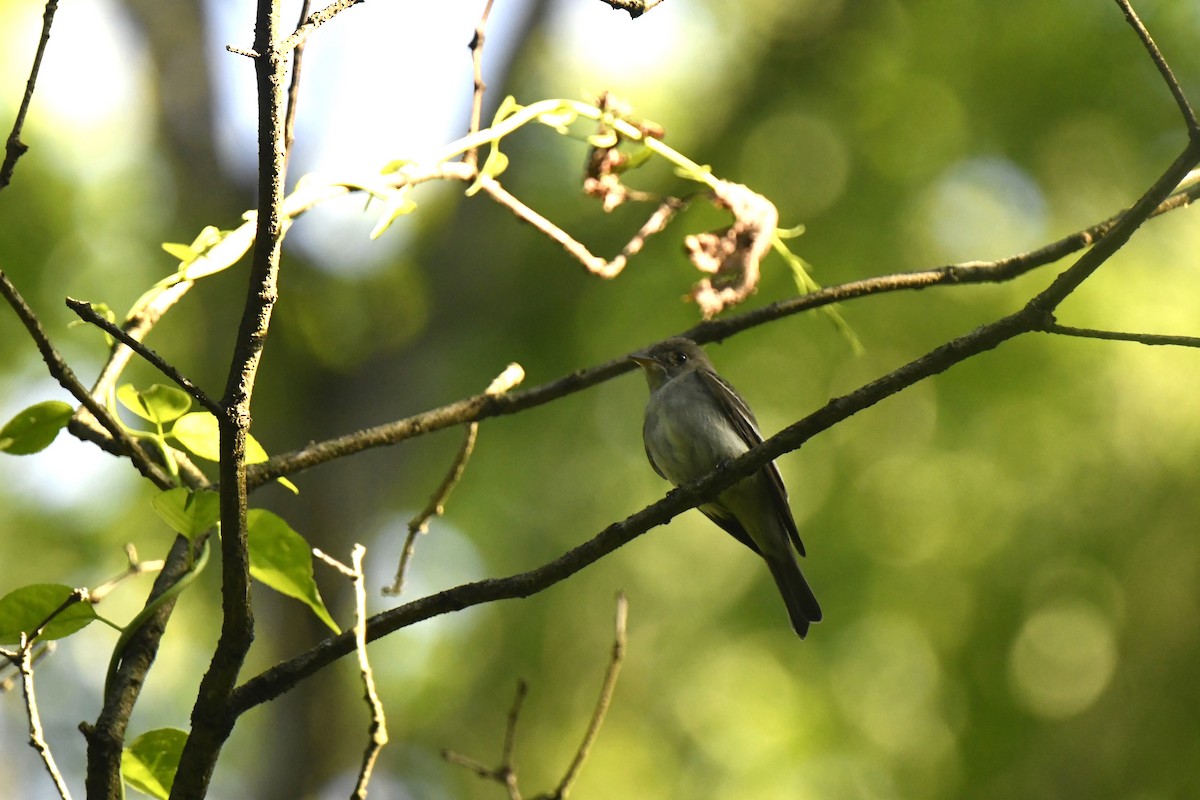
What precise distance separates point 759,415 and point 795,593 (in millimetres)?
3013

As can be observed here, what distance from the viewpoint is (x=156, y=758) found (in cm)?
165

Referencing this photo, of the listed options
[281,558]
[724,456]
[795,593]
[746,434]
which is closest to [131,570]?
[281,558]

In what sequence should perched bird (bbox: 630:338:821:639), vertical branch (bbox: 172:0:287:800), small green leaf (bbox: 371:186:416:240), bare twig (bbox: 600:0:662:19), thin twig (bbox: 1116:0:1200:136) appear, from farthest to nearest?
perched bird (bbox: 630:338:821:639), small green leaf (bbox: 371:186:416:240), bare twig (bbox: 600:0:662:19), thin twig (bbox: 1116:0:1200:136), vertical branch (bbox: 172:0:287:800)

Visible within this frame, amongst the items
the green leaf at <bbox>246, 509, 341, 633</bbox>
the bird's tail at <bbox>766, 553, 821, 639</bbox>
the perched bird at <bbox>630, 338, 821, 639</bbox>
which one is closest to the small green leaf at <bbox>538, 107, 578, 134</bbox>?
the green leaf at <bbox>246, 509, 341, 633</bbox>

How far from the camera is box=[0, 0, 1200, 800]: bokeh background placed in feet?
21.8

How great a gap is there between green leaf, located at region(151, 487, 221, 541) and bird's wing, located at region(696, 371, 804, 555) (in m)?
2.62

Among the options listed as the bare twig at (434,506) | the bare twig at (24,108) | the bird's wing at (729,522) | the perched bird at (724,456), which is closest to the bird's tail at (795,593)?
the perched bird at (724,456)

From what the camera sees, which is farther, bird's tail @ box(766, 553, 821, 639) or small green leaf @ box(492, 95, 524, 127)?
bird's tail @ box(766, 553, 821, 639)

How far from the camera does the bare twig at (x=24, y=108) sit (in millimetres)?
1507

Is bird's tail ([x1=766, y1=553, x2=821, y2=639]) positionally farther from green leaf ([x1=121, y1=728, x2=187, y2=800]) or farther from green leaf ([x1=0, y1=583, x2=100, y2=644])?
green leaf ([x1=0, y1=583, x2=100, y2=644])

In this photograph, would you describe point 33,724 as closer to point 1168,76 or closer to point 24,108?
point 24,108

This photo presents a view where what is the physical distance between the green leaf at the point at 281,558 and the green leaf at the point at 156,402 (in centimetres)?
24

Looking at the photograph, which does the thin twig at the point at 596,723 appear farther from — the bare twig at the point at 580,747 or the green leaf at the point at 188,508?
the green leaf at the point at 188,508

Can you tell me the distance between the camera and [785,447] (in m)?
1.86
